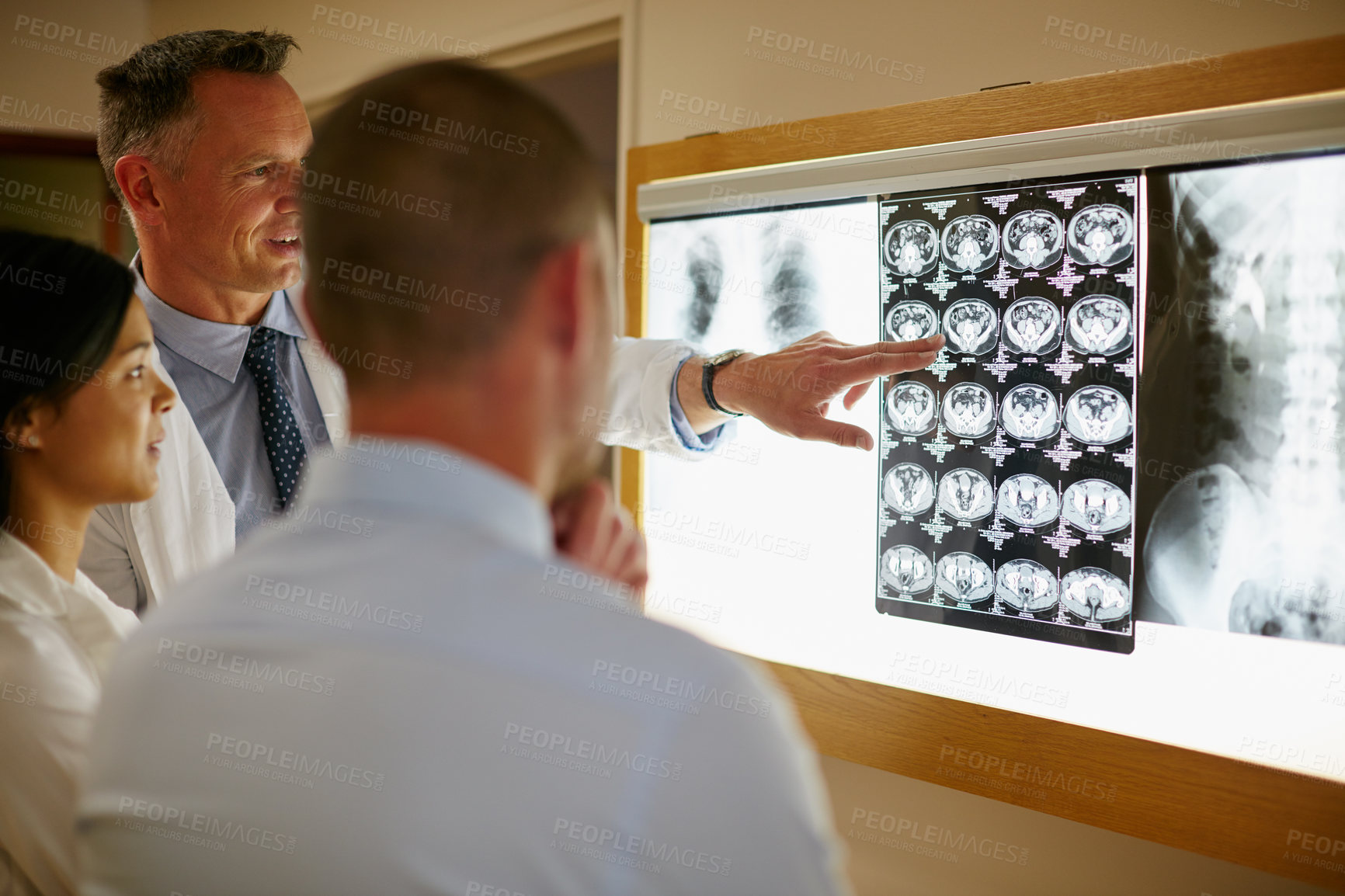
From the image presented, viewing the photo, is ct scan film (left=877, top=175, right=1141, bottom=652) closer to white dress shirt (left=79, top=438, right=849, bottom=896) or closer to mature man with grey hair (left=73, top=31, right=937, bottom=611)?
mature man with grey hair (left=73, top=31, right=937, bottom=611)

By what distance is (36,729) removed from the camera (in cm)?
93

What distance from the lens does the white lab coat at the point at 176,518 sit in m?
1.35

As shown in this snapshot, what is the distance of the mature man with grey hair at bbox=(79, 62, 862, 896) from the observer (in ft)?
1.77

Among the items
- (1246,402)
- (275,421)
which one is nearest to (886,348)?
(1246,402)

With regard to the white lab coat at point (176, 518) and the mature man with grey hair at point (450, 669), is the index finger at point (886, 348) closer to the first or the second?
the white lab coat at point (176, 518)

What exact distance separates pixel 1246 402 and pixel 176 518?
1.55m

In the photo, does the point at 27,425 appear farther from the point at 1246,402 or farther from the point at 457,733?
the point at 1246,402

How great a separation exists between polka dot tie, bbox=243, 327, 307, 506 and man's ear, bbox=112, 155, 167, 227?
257 millimetres

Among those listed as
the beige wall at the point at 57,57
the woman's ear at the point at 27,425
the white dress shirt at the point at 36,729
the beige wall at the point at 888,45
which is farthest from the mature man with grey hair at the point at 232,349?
the beige wall at the point at 57,57

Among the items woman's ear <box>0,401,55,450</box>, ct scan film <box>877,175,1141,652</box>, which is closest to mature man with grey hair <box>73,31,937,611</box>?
ct scan film <box>877,175,1141,652</box>

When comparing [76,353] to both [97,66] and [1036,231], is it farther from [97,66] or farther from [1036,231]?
[97,66]

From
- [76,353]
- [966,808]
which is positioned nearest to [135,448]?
[76,353]

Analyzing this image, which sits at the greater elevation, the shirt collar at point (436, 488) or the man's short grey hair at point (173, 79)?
the man's short grey hair at point (173, 79)

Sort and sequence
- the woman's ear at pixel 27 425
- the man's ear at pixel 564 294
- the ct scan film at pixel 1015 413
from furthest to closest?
1. the ct scan film at pixel 1015 413
2. the woman's ear at pixel 27 425
3. the man's ear at pixel 564 294
